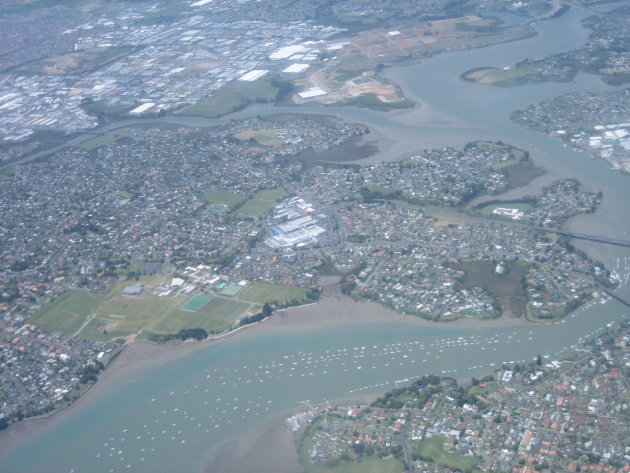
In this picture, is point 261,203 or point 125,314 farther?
point 261,203

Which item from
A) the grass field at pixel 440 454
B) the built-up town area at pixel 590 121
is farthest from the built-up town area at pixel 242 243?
the grass field at pixel 440 454

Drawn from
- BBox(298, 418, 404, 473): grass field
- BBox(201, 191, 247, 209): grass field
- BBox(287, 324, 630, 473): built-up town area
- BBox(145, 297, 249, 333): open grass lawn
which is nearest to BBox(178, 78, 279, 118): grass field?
BBox(201, 191, 247, 209): grass field

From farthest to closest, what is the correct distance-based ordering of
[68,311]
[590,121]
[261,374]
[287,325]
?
[590,121]
[68,311]
[287,325]
[261,374]

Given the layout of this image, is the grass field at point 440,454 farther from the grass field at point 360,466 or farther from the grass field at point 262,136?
the grass field at point 262,136

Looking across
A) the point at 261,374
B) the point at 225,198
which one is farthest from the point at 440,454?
the point at 225,198

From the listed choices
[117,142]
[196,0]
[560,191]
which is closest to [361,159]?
[560,191]

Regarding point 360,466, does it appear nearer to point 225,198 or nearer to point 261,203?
point 261,203
